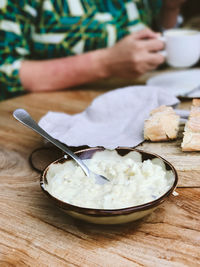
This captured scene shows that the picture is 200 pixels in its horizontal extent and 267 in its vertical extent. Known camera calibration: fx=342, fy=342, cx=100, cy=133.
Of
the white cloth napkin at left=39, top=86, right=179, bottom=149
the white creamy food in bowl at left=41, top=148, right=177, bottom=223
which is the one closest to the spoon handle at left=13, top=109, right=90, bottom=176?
the white creamy food in bowl at left=41, top=148, right=177, bottom=223

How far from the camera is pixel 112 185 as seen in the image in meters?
0.59

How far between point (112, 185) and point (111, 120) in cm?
42

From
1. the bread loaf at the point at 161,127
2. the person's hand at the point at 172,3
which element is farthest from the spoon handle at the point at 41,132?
the person's hand at the point at 172,3

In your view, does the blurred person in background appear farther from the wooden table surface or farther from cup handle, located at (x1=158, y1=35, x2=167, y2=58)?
the wooden table surface

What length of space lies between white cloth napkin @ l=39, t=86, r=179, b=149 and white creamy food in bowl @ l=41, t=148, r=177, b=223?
13cm

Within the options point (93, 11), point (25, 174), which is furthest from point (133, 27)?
point (25, 174)

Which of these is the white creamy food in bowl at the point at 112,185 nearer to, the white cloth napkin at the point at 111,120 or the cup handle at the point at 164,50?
the white cloth napkin at the point at 111,120

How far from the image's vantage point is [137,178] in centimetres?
60

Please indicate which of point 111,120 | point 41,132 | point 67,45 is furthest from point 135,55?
point 41,132

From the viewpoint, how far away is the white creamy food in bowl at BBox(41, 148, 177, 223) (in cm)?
52

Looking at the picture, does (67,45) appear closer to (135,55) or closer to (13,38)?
(13,38)

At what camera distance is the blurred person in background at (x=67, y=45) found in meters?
1.38

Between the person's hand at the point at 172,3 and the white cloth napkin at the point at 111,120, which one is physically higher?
the white cloth napkin at the point at 111,120

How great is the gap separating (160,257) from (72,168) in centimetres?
24
